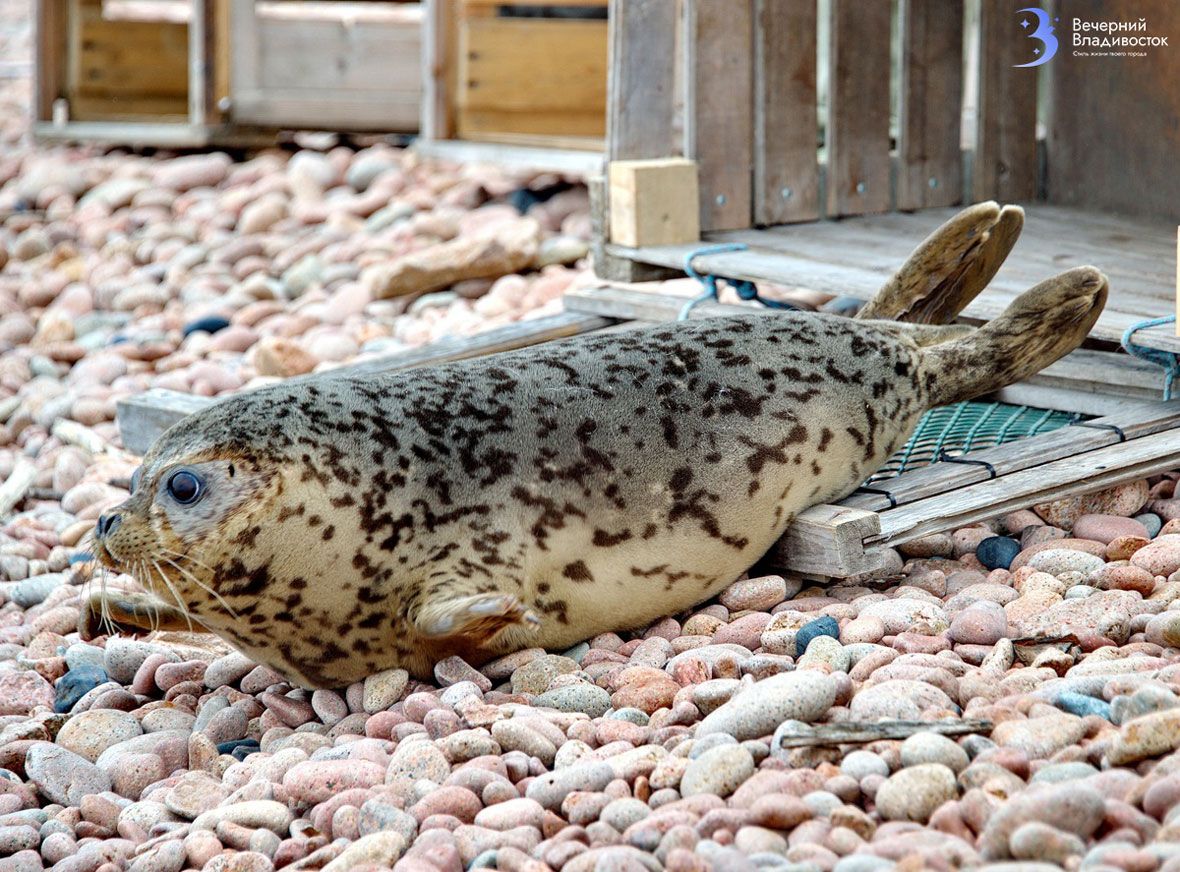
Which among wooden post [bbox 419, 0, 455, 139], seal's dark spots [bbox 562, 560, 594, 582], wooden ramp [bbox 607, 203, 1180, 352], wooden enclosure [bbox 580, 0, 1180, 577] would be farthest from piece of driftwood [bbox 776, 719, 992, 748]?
wooden post [bbox 419, 0, 455, 139]

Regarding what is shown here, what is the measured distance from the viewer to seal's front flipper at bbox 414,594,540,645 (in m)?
2.93

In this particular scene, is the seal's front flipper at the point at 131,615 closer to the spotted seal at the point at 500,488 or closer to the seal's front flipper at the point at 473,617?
the spotted seal at the point at 500,488

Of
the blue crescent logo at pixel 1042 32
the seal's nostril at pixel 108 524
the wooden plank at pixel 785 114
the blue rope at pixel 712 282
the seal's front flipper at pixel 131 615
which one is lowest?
the seal's front flipper at pixel 131 615

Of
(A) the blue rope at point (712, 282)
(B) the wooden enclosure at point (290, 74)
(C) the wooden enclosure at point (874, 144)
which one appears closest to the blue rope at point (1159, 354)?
(C) the wooden enclosure at point (874, 144)

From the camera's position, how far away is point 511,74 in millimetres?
8062

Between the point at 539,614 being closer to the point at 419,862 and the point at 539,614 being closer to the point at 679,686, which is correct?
the point at 679,686

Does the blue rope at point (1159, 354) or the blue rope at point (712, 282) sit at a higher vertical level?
the blue rope at point (712, 282)

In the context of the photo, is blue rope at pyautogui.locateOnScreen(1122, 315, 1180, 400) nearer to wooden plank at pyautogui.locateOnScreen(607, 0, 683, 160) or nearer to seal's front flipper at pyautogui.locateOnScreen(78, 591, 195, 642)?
wooden plank at pyautogui.locateOnScreen(607, 0, 683, 160)

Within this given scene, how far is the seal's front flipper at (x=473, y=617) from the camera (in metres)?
2.93

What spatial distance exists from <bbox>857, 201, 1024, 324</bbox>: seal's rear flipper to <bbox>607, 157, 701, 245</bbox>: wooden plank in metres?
1.10

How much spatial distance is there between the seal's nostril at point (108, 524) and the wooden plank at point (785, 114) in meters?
2.83

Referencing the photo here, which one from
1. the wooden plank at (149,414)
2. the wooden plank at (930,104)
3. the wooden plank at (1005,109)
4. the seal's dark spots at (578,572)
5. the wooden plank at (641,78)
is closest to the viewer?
the seal's dark spots at (578,572)

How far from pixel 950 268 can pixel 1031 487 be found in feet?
2.59

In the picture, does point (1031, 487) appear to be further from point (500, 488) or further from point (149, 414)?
point (149, 414)
